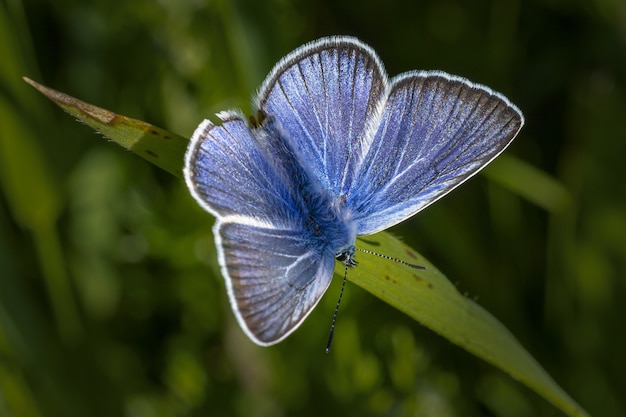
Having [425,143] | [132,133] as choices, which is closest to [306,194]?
[425,143]

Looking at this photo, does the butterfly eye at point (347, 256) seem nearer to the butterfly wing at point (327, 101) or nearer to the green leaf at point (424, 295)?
the green leaf at point (424, 295)

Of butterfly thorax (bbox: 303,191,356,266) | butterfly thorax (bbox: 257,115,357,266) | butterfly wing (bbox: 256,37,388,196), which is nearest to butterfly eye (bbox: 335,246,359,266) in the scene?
butterfly thorax (bbox: 303,191,356,266)

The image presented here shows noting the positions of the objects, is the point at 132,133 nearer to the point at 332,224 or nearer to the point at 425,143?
the point at 332,224

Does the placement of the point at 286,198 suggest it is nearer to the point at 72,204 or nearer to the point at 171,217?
the point at 171,217

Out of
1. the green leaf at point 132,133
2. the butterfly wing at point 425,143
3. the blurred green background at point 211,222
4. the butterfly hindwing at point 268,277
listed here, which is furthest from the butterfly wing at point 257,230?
the blurred green background at point 211,222

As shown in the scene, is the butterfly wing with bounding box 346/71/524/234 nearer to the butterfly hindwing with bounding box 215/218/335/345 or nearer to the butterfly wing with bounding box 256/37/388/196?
the butterfly wing with bounding box 256/37/388/196

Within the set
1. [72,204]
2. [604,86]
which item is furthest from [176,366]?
[604,86]

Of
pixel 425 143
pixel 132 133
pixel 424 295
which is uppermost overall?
pixel 132 133
